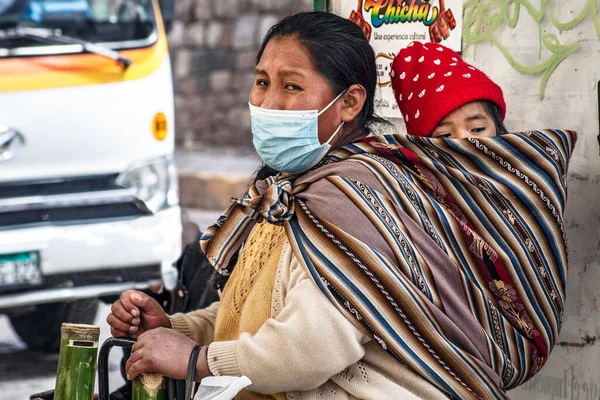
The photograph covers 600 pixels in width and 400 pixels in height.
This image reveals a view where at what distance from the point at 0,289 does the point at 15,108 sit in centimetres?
83

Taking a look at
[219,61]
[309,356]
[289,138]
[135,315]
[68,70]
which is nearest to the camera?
[309,356]

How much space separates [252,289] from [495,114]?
0.85 m

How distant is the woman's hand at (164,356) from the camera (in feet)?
6.72

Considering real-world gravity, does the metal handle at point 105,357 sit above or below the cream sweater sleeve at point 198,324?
above

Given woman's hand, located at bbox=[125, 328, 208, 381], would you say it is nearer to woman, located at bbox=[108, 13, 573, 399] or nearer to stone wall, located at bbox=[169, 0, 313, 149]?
woman, located at bbox=[108, 13, 573, 399]

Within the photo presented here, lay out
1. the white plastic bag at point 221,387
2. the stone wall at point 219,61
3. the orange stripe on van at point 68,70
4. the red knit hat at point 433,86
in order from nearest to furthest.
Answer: the white plastic bag at point 221,387 → the red knit hat at point 433,86 → the orange stripe on van at point 68,70 → the stone wall at point 219,61

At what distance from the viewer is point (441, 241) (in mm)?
2059

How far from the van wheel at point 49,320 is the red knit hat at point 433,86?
2.32 m

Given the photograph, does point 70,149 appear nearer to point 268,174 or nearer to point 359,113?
point 268,174

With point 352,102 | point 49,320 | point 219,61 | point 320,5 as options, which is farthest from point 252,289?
point 219,61

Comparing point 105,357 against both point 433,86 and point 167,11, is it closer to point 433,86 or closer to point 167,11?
point 433,86

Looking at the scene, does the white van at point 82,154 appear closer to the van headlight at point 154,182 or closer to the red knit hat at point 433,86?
the van headlight at point 154,182

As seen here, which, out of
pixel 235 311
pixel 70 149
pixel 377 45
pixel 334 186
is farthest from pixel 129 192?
pixel 334 186

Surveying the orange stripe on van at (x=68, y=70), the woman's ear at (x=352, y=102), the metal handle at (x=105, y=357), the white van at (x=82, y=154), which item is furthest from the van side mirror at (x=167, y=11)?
the metal handle at (x=105, y=357)
